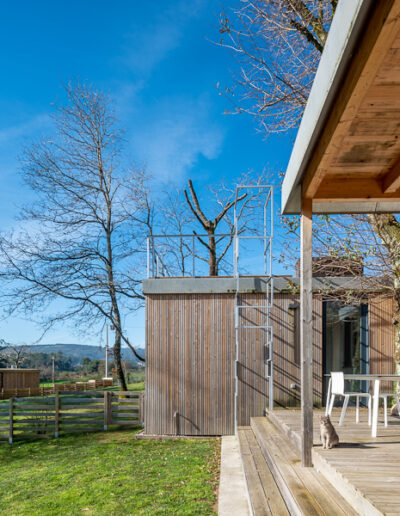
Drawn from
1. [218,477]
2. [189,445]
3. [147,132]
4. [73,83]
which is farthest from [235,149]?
[218,477]

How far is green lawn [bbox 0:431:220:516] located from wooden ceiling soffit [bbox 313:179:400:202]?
3.29 meters

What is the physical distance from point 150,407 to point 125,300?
21.3 ft

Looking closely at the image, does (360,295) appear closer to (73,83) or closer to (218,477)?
(218,477)

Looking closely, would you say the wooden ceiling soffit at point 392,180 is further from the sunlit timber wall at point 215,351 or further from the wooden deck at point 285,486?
the sunlit timber wall at point 215,351

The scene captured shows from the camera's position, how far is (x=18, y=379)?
18.9 metres

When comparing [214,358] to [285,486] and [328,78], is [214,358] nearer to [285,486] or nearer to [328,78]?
[285,486]

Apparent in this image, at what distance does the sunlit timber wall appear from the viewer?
7.88 m

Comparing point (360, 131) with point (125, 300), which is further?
point (125, 300)

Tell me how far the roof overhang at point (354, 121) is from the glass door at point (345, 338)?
405 cm

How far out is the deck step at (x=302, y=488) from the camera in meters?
2.82

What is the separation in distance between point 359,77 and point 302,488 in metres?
2.77

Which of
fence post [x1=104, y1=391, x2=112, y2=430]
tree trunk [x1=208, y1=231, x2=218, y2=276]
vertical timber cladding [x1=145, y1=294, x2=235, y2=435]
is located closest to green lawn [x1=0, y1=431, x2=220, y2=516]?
vertical timber cladding [x1=145, y1=294, x2=235, y2=435]

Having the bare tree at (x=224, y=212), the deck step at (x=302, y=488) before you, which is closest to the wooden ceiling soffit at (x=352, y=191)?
the deck step at (x=302, y=488)

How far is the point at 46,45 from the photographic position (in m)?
15.7
